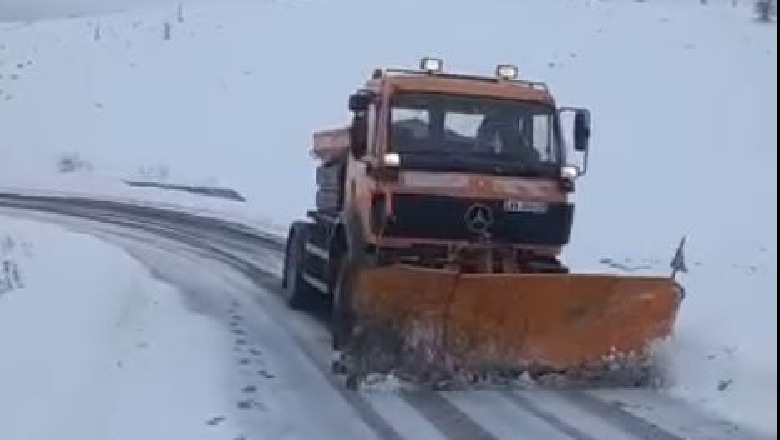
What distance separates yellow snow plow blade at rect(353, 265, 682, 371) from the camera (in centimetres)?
1009

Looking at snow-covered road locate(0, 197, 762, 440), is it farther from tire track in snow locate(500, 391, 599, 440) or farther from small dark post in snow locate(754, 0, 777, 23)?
small dark post in snow locate(754, 0, 777, 23)

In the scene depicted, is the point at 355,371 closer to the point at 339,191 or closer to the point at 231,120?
the point at 339,191

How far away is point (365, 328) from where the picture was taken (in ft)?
32.9

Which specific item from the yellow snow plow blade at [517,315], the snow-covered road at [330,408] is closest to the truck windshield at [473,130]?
the yellow snow plow blade at [517,315]

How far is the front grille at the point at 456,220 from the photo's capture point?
1094 centimetres

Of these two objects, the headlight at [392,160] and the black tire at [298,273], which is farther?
the black tire at [298,273]

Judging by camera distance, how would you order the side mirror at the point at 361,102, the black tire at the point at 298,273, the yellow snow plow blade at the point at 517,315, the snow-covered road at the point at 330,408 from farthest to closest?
the black tire at the point at 298,273
the side mirror at the point at 361,102
the yellow snow plow blade at the point at 517,315
the snow-covered road at the point at 330,408

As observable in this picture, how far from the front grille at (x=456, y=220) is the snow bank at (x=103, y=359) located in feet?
6.00

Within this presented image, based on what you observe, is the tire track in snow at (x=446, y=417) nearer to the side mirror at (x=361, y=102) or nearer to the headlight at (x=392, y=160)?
the headlight at (x=392, y=160)

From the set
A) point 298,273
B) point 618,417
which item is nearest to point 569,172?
point 618,417

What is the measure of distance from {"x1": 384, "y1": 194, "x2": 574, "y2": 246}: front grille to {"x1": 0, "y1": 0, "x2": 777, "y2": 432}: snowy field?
6.76 m

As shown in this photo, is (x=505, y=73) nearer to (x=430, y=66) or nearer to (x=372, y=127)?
(x=430, y=66)

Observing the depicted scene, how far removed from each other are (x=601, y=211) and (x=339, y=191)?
1769 centimetres

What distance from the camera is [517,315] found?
1029 cm
